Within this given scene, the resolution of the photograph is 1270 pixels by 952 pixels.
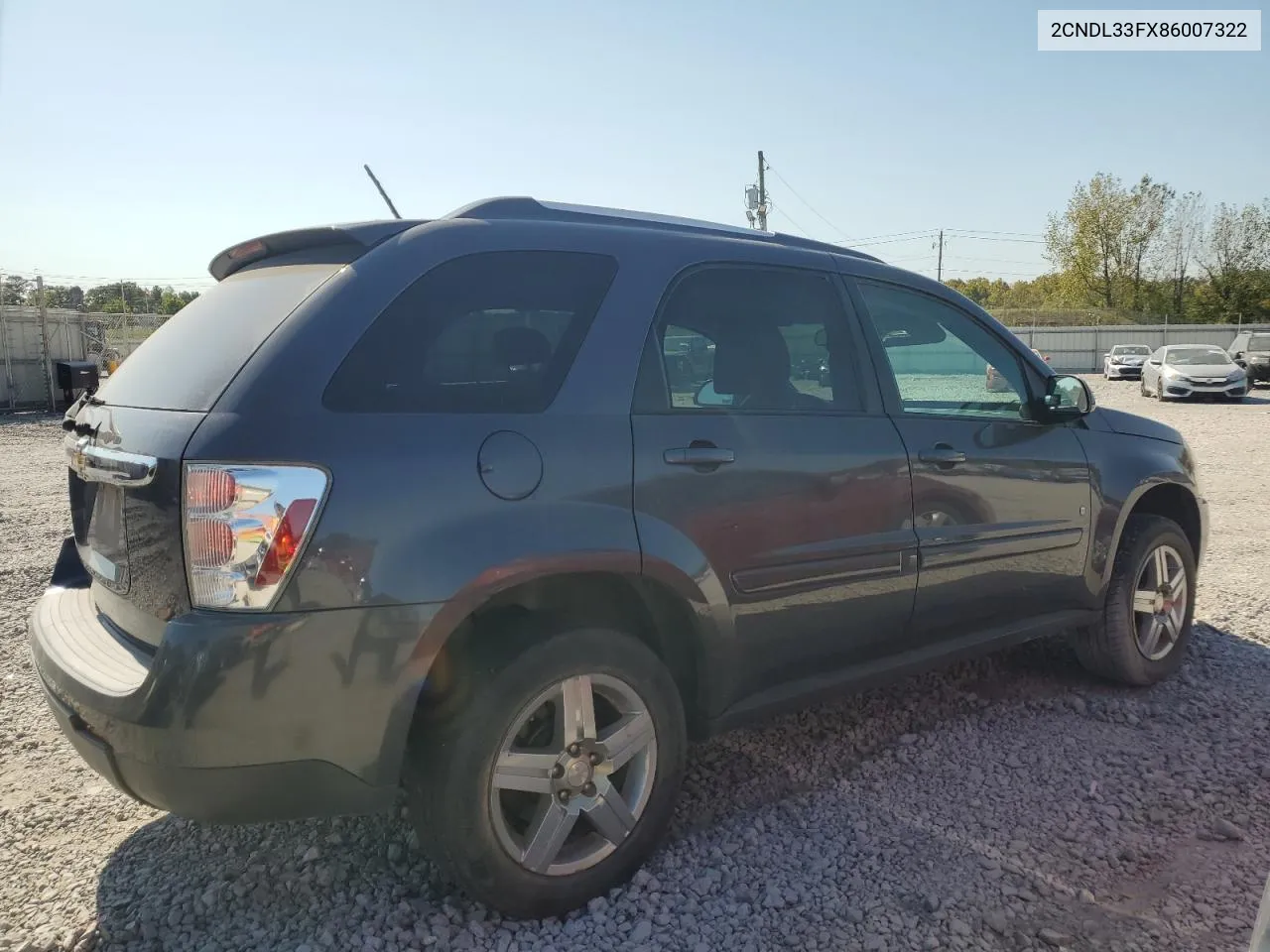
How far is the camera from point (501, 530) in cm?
240

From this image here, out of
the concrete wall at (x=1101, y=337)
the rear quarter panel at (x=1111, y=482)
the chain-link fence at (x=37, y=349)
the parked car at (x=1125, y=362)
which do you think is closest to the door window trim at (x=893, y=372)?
the rear quarter panel at (x=1111, y=482)

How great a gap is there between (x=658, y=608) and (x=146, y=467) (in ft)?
4.57

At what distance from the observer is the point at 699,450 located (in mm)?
2807

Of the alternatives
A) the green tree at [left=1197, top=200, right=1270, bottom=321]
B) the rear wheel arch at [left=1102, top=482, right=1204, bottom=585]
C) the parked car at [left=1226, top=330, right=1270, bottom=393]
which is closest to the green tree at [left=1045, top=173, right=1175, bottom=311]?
the green tree at [left=1197, top=200, right=1270, bottom=321]

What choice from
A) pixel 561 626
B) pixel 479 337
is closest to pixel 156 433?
pixel 479 337

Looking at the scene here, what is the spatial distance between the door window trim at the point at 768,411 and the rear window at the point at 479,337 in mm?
202

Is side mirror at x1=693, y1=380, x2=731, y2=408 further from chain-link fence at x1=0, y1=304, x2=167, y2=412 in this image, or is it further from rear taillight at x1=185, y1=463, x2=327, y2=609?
chain-link fence at x1=0, y1=304, x2=167, y2=412

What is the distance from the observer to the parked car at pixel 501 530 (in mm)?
2209

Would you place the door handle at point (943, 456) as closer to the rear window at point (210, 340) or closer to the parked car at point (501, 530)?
the parked car at point (501, 530)

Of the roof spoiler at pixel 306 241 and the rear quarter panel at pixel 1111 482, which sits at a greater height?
the roof spoiler at pixel 306 241

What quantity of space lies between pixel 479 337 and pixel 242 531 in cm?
81

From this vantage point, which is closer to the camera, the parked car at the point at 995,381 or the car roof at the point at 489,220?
the car roof at the point at 489,220

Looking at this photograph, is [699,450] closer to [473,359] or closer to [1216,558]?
[473,359]

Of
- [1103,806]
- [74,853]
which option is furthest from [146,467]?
[1103,806]
